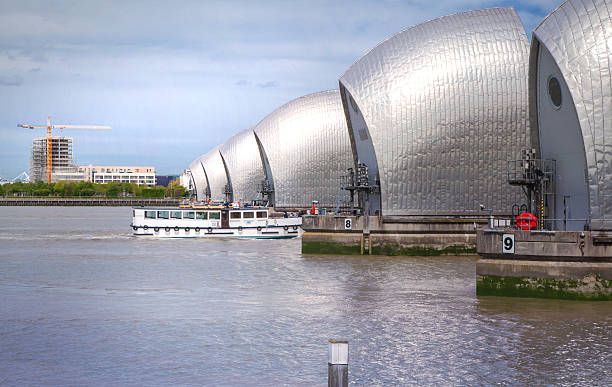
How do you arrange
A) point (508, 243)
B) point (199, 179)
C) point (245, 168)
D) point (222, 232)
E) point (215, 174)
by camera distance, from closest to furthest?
point (508, 243) → point (222, 232) → point (245, 168) → point (215, 174) → point (199, 179)

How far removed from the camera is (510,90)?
4028cm

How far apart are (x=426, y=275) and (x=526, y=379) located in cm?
1600

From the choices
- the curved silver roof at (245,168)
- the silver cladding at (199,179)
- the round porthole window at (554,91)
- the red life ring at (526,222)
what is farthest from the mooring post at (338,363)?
the silver cladding at (199,179)

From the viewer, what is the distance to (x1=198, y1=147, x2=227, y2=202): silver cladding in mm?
108000

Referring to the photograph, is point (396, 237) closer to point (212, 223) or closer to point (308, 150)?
point (212, 223)

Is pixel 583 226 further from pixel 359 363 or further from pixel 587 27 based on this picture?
pixel 359 363

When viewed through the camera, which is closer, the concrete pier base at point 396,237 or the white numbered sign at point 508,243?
the white numbered sign at point 508,243

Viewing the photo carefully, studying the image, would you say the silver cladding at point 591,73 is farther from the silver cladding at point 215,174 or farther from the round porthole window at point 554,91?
the silver cladding at point 215,174

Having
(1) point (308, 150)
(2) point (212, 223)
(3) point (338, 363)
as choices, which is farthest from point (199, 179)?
(3) point (338, 363)

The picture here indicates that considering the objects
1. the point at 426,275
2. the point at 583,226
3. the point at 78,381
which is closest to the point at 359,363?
the point at 78,381

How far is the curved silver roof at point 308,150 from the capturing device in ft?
209

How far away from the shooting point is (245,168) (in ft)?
287

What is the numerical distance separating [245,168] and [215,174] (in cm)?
2317

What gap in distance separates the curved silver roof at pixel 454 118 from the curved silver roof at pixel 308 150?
2099 cm
